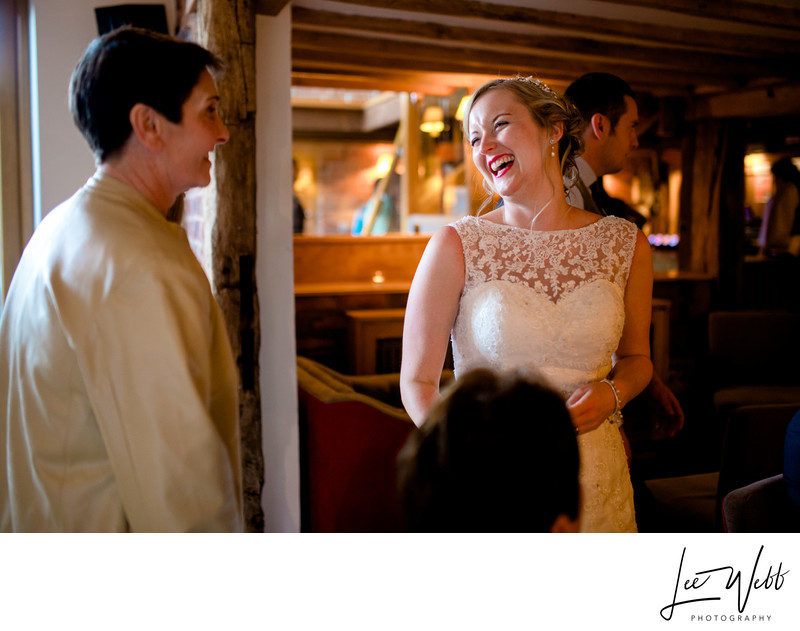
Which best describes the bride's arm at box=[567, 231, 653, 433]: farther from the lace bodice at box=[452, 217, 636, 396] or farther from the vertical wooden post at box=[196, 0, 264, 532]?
the vertical wooden post at box=[196, 0, 264, 532]

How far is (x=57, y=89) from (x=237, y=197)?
2.83 feet

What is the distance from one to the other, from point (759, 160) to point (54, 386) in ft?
19.4

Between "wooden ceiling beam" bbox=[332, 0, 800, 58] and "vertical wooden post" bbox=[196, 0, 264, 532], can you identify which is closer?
"vertical wooden post" bbox=[196, 0, 264, 532]

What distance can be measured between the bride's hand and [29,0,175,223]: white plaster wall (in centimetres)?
190

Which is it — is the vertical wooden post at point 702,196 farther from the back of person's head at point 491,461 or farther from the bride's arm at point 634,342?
the back of person's head at point 491,461

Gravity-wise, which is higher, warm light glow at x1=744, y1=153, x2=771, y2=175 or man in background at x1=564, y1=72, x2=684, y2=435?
warm light glow at x1=744, y1=153, x2=771, y2=175

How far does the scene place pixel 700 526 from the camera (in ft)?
6.94

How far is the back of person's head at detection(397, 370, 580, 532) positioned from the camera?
87cm

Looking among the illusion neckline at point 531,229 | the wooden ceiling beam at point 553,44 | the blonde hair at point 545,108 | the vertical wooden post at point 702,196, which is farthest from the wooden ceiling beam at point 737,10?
the vertical wooden post at point 702,196

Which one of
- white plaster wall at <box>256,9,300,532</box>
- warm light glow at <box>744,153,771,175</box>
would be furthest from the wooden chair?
warm light glow at <box>744,153,771,175</box>

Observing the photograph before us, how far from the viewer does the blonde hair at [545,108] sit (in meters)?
1.50

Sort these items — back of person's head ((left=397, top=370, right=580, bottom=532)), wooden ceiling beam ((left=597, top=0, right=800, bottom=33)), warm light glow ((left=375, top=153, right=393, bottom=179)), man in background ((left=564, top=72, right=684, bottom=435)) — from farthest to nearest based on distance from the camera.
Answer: warm light glow ((left=375, top=153, right=393, bottom=179)) < wooden ceiling beam ((left=597, top=0, right=800, bottom=33)) < man in background ((left=564, top=72, right=684, bottom=435)) < back of person's head ((left=397, top=370, right=580, bottom=532))

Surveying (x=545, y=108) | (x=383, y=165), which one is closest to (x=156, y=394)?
(x=545, y=108)

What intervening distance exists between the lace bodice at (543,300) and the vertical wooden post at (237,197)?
86 cm
